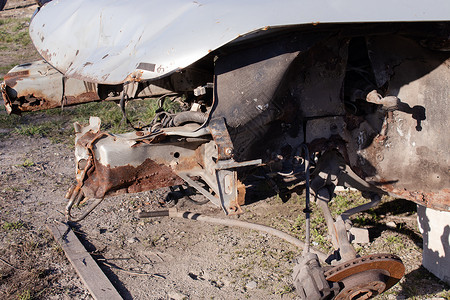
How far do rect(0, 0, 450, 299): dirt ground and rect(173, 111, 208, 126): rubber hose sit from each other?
3.72 feet

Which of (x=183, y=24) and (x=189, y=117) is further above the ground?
(x=183, y=24)

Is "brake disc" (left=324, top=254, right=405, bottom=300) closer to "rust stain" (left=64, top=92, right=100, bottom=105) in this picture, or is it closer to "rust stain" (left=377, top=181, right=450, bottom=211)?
"rust stain" (left=377, top=181, right=450, bottom=211)

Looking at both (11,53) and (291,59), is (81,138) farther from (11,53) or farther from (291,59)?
(11,53)

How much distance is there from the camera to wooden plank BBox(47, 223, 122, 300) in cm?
303

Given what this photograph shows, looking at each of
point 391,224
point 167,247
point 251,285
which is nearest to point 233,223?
point 167,247

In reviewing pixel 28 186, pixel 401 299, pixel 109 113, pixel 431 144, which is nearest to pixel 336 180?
pixel 431 144

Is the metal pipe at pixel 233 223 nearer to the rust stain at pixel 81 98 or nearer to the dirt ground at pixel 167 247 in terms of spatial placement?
the dirt ground at pixel 167 247

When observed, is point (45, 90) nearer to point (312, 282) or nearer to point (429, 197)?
point (312, 282)

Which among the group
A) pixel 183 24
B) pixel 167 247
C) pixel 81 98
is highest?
pixel 183 24

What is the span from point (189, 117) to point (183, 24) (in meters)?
0.63

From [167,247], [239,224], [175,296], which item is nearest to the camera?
[175,296]

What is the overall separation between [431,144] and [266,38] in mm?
1400

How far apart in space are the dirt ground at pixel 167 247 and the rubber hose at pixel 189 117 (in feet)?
3.72

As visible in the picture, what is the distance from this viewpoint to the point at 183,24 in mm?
2371
